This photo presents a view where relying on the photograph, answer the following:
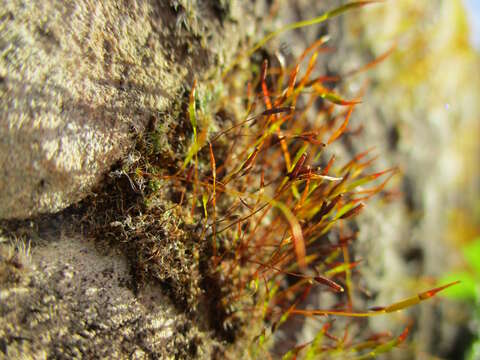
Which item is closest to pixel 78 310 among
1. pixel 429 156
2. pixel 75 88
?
pixel 75 88

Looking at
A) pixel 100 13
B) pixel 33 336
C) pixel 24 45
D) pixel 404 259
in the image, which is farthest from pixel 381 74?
pixel 33 336

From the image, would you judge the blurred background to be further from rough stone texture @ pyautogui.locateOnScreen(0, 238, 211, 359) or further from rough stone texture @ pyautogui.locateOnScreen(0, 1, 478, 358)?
Result: rough stone texture @ pyautogui.locateOnScreen(0, 238, 211, 359)

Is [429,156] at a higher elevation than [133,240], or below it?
below

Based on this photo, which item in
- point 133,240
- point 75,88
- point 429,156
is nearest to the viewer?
point 75,88

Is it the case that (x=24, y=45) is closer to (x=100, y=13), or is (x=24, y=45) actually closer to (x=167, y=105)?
(x=100, y=13)

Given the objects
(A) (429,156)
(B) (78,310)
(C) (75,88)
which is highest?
(C) (75,88)

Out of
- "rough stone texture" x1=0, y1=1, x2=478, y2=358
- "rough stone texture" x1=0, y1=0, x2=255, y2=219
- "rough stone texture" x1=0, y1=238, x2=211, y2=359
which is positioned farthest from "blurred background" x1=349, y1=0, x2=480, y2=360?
"rough stone texture" x1=0, y1=0, x2=255, y2=219

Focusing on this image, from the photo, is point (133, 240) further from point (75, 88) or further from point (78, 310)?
point (75, 88)

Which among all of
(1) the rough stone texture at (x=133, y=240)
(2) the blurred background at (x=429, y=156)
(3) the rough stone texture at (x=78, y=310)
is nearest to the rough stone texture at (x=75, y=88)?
(1) the rough stone texture at (x=133, y=240)
